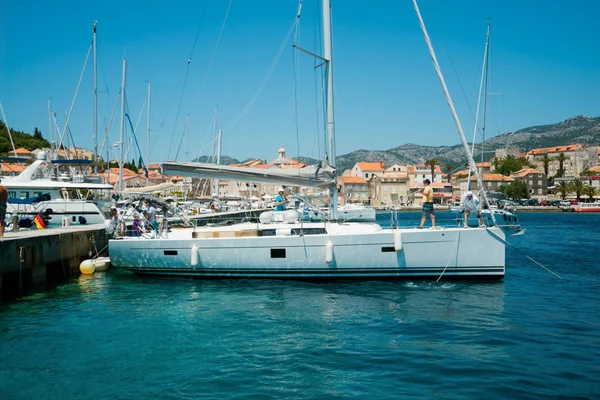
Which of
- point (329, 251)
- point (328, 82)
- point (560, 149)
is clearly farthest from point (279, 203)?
point (560, 149)

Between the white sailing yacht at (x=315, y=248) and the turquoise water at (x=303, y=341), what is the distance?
51 centimetres

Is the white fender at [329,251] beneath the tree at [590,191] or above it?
beneath

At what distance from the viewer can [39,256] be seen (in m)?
15.9

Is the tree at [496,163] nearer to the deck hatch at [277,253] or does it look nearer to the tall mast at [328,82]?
the tall mast at [328,82]

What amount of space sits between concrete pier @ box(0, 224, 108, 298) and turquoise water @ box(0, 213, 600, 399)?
1099 millimetres

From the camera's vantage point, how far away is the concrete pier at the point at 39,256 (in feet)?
47.2

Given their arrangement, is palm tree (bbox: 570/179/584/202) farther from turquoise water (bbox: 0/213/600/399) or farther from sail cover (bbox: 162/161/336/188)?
sail cover (bbox: 162/161/336/188)

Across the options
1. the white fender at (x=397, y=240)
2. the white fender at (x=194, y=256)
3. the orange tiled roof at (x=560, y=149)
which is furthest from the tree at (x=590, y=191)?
the white fender at (x=194, y=256)

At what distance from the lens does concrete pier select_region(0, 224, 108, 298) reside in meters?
14.4

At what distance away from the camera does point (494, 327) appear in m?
10.4

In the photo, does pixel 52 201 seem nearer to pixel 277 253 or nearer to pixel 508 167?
pixel 277 253

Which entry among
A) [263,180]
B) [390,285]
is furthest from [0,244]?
[390,285]

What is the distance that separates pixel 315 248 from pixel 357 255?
50.1 inches

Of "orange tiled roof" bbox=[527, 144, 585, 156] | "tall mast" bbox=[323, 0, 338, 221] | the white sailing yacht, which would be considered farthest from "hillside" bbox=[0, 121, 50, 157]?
"orange tiled roof" bbox=[527, 144, 585, 156]
